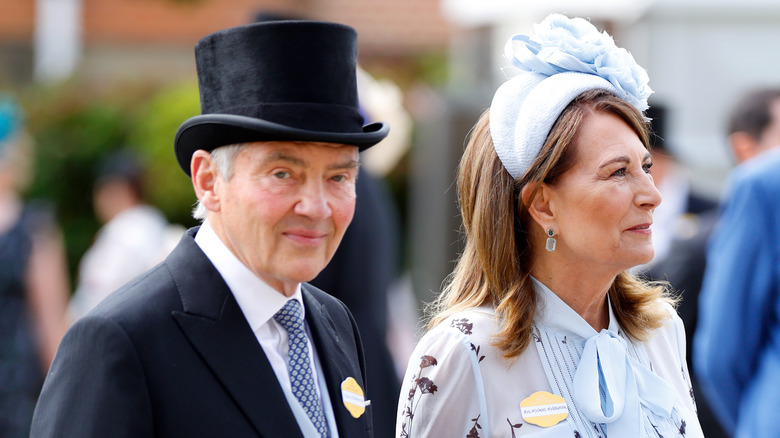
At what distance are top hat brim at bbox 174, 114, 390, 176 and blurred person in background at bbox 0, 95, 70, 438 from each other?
10.9ft

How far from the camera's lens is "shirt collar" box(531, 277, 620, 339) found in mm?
2842

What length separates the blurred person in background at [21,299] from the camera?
5.48 meters

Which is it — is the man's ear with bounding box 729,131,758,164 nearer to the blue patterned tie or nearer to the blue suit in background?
the blue suit in background

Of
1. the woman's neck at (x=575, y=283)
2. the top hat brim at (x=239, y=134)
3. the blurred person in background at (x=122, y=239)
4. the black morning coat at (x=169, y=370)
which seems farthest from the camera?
the blurred person in background at (x=122, y=239)

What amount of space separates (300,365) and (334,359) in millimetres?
178

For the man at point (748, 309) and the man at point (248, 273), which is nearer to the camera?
the man at point (248, 273)

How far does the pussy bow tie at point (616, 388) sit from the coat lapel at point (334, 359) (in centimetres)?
60

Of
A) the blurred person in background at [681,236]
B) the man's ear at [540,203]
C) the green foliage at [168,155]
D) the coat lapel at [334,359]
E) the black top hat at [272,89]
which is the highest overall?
the black top hat at [272,89]

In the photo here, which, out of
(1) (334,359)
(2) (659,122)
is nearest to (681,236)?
(2) (659,122)

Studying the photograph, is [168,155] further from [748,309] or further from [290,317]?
[290,317]

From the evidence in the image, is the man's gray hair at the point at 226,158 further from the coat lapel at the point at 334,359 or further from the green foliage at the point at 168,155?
the green foliage at the point at 168,155

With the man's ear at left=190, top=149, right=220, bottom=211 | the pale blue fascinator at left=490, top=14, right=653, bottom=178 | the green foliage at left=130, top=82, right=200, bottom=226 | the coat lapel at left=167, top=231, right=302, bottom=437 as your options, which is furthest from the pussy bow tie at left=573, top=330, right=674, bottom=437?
the green foliage at left=130, top=82, right=200, bottom=226

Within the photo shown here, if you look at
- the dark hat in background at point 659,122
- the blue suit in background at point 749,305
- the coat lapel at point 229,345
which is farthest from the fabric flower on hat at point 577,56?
the dark hat in background at point 659,122

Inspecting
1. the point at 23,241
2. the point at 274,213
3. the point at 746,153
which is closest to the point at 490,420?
the point at 274,213
